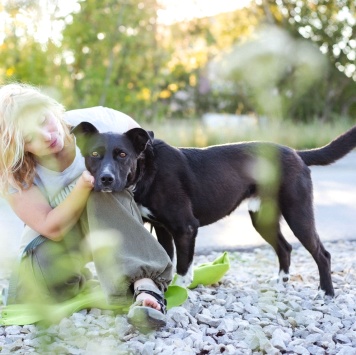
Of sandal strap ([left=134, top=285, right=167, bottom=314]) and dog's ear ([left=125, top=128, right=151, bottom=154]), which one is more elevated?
dog's ear ([left=125, top=128, right=151, bottom=154])

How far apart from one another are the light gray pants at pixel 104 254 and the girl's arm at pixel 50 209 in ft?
0.20

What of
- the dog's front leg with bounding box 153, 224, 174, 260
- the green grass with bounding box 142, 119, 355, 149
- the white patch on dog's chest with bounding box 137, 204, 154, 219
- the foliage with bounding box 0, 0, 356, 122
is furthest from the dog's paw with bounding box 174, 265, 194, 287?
the green grass with bounding box 142, 119, 355, 149

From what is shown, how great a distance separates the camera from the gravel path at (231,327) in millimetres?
2670

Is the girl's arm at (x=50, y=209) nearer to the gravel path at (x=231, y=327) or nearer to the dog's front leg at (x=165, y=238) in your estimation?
the gravel path at (x=231, y=327)

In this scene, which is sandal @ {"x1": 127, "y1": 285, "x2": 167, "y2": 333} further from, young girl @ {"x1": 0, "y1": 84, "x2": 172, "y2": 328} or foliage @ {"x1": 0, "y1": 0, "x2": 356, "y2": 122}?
foliage @ {"x1": 0, "y1": 0, "x2": 356, "y2": 122}

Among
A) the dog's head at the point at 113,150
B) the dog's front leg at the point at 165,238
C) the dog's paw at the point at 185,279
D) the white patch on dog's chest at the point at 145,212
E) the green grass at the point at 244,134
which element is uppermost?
the dog's head at the point at 113,150

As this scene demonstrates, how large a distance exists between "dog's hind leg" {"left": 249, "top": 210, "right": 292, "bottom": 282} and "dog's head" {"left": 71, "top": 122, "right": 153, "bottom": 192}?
1.04m

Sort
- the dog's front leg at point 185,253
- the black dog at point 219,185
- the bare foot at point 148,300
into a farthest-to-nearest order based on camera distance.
A: the dog's front leg at point 185,253, the black dog at point 219,185, the bare foot at point 148,300

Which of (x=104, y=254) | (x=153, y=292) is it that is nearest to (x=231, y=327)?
(x=153, y=292)

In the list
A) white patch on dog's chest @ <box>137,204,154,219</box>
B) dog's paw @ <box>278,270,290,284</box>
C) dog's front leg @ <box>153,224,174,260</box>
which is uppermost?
white patch on dog's chest @ <box>137,204,154,219</box>

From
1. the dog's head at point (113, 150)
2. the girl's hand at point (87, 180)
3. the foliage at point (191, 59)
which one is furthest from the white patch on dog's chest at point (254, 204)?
the foliage at point (191, 59)

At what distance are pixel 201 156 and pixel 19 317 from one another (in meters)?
1.41

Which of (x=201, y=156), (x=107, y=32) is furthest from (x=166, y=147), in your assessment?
(x=107, y=32)

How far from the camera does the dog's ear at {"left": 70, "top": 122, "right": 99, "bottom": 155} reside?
10.7ft
